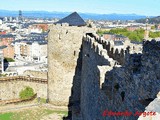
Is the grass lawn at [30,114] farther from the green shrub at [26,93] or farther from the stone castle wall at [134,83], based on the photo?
the stone castle wall at [134,83]

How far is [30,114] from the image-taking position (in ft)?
95.6

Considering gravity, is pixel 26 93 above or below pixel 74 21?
below

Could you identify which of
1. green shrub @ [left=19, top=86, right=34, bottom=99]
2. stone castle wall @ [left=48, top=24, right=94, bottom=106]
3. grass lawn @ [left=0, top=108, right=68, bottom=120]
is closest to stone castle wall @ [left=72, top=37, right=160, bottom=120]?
stone castle wall @ [left=48, top=24, right=94, bottom=106]

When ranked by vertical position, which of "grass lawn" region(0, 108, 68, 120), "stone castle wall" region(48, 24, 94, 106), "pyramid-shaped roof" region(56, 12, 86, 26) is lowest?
"grass lawn" region(0, 108, 68, 120)

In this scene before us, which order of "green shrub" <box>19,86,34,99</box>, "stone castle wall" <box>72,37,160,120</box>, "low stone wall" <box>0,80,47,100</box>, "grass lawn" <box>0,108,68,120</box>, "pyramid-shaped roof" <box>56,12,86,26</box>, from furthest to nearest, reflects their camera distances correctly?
"low stone wall" <box>0,80,47,100</box>, "green shrub" <box>19,86,34,99</box>, "pyramid-shaped roof" <box>56,12,86,26</box>, "grass lawn" <box>0,108,68,120</box>, "stone castle wall" <box>72,37,160,120</box>

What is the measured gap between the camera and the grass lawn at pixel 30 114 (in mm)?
28281

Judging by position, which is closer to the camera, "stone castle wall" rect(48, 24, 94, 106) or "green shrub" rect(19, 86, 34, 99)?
"stone castle wall" rect(48, 24, 94, 106)

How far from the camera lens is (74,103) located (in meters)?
29.2

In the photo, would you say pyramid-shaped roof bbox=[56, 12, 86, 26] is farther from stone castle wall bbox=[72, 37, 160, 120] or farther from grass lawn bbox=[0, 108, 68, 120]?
stone castle wall bbox=[72, 37, 160, 120]

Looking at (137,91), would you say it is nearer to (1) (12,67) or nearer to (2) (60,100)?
(2) (60,100)

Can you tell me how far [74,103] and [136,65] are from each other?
67.9 feet

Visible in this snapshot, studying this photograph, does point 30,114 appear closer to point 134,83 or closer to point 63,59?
point 63,59

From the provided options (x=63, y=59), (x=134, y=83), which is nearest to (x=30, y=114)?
(x=63, y=59)

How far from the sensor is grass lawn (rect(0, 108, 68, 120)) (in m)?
28.3
